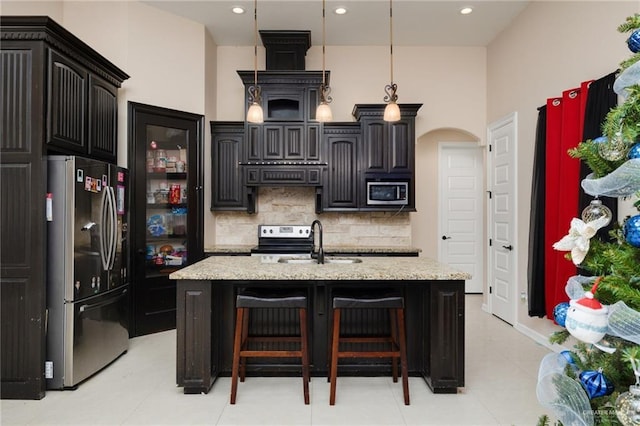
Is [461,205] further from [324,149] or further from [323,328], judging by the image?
[323,328]

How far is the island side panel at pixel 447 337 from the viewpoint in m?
2.54

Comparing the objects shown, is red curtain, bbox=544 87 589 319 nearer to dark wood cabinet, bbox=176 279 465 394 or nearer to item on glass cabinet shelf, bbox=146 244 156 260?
dark wood cabinet, bbox=176 279 465 394

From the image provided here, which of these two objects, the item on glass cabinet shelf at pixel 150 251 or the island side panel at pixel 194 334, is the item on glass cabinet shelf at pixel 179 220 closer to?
the item on glass cabinet shelf at pixel 150 251

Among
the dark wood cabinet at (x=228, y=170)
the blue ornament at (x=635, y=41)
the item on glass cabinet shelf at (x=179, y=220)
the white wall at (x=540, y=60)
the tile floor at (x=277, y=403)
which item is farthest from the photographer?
the dark wood cabinet at (x=228, y=170)

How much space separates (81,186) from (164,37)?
2283mm

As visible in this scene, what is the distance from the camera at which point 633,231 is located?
1.05m

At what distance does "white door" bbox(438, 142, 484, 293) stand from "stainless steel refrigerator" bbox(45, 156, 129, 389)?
4552 millimetres

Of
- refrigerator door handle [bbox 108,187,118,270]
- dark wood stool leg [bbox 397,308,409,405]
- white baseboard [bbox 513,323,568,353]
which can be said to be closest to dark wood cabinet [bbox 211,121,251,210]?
refrigerator door handle [bbox 108,187,118,270]

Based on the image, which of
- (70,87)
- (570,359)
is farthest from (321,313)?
(70,87)

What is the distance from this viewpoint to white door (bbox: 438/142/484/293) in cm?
574

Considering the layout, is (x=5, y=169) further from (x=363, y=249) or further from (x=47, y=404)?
(x=363, y=249)

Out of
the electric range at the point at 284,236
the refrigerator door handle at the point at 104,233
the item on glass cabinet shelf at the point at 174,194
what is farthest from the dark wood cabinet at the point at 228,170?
the refrigerator door handle at the point at 104,233

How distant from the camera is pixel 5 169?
8.35ft

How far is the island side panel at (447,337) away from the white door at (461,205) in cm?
331
